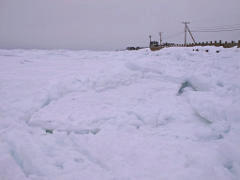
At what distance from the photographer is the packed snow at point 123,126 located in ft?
5.10

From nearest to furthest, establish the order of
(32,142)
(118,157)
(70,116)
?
(118,157) → (32,142) → (70,116)

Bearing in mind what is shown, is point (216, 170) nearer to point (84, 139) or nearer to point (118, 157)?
point (118, 157)

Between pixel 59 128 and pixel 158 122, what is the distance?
1.15 meters

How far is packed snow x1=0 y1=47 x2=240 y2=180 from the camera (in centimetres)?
156

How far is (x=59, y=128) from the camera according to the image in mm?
2180

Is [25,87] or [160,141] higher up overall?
[25,87]

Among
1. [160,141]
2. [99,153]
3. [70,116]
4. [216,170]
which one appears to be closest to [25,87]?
[70,116]

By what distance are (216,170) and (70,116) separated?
1.63 m

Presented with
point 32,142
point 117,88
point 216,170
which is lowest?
point 216,170

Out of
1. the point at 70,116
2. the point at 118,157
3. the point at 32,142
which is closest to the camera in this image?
the point at 118,157

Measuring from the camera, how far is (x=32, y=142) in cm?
183

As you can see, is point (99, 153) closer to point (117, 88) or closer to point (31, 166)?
point (31, 166)

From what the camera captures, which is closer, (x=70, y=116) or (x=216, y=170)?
(x=216, y=170)

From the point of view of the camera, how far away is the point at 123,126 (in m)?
2.14
